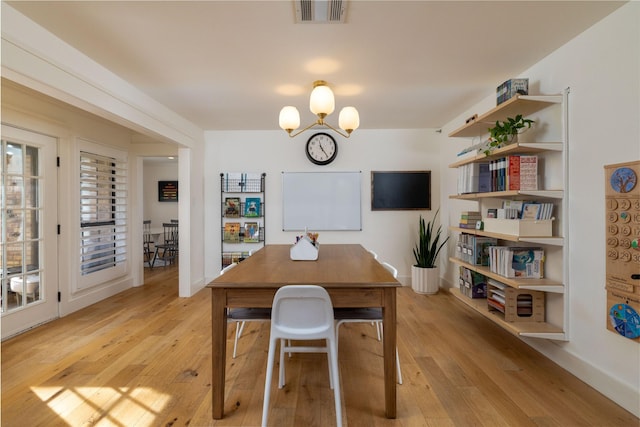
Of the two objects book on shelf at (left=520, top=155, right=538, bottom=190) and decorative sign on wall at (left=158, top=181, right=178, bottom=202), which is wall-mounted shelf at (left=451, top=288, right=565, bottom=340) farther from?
decorative sign on wall at (left=158, top=181, right=178, bottom=202)

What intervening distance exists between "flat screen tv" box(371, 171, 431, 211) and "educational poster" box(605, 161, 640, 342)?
8.18ft

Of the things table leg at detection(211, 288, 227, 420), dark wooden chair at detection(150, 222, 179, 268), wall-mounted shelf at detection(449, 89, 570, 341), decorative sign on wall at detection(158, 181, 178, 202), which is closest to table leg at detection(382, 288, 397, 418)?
table leg at detection(211, 288, 227, 420)

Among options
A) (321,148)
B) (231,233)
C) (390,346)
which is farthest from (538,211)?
(231,233)

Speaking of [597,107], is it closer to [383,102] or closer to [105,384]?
[383,102]

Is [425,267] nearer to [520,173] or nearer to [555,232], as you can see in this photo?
[555,232]

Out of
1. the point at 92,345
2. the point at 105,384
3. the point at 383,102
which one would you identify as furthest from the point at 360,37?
the point at 92,345

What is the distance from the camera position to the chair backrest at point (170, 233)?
6.27 metres

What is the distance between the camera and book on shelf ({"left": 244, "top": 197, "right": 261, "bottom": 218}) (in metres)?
4.27

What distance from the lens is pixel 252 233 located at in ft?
14.0

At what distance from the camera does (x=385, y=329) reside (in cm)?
157

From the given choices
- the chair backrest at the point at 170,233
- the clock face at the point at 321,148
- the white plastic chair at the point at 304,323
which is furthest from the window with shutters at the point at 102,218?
the white plastic chair at the point at 304,323

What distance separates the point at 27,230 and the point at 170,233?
3946 mm

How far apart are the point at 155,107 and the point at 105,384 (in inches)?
102

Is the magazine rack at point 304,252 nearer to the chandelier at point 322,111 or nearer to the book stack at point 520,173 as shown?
the chandelier at point 322,111
